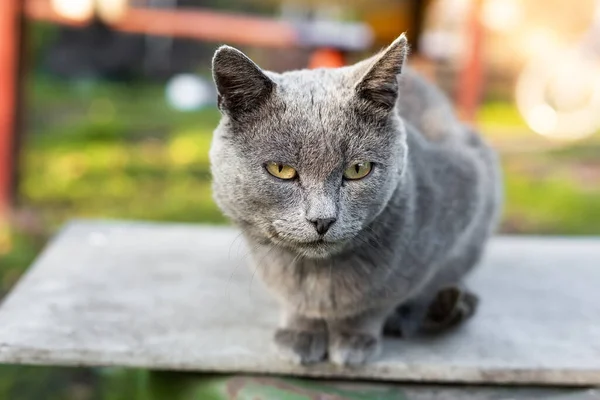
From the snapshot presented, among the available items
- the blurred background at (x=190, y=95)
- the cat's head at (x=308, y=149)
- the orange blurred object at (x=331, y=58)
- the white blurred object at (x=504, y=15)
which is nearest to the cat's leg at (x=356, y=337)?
the cat's head at (x=308, y=149)

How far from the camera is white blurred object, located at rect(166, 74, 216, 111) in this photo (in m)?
5.43

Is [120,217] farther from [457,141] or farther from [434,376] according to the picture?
[434,376]

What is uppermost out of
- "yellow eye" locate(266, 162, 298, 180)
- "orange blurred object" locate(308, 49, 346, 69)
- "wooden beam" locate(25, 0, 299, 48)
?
"wooden beam" locate(25, 0, 299, 48)

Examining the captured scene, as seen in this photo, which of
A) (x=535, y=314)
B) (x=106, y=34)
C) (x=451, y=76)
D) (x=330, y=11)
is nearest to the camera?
(x=535, y=314)

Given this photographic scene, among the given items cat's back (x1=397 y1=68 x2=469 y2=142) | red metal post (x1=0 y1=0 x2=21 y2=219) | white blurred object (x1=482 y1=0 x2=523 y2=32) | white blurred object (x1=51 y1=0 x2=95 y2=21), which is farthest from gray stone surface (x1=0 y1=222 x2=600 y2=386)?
white blurred object (x1=482 y1=0 x2=523 y2=32)

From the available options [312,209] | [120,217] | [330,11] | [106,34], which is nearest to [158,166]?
[120,217]

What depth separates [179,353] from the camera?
58.1 inches

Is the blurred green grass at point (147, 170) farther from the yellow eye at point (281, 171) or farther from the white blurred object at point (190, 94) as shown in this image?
the yellow eye at point (281, 171)

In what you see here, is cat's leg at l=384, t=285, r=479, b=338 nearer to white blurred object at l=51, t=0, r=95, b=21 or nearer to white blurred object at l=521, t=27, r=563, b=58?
white blurred object at l=51, t=0, r=95, b=21

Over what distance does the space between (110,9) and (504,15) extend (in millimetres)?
3435

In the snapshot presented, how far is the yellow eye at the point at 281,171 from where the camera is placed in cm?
126

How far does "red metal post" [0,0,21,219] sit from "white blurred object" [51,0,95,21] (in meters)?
0.23

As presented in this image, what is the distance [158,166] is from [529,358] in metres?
2.86

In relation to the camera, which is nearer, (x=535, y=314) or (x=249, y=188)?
(x=249, y=188)
